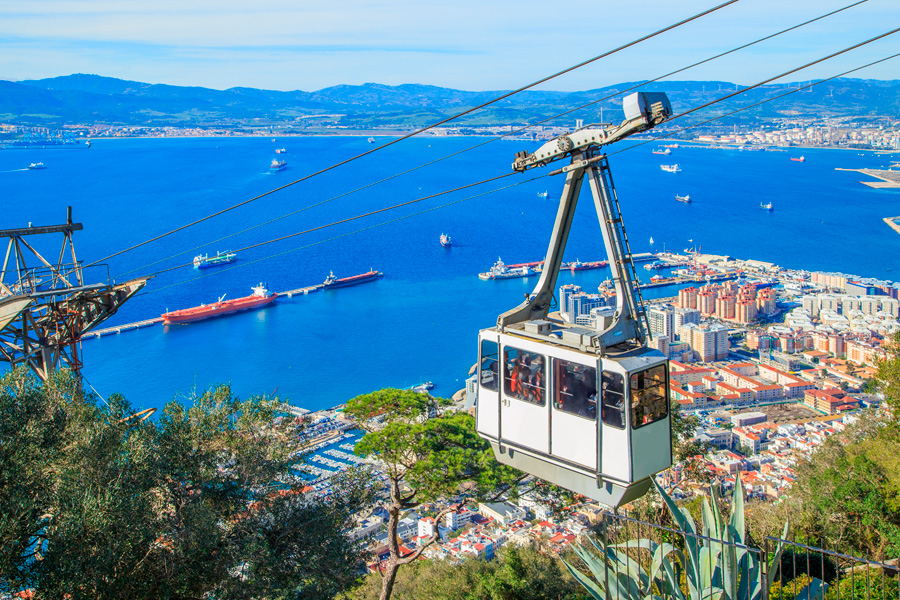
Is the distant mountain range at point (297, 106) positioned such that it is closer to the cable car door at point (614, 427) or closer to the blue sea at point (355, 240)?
the blue sea at point (355, 240)

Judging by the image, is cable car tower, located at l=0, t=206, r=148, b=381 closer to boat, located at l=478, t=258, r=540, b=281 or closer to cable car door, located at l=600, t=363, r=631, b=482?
cable car door, located at l=600, t=363, r=631, b=482

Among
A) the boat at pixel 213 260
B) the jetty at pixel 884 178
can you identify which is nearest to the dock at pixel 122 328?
the boat at pixel 213 260

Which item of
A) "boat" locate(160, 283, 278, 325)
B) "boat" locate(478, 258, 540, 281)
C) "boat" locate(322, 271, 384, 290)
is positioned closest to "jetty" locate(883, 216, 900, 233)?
"boat" locate(478, 258, 540, 281)

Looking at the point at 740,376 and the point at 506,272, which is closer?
the point at 740,376

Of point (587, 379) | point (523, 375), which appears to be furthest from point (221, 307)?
point (587, 379)

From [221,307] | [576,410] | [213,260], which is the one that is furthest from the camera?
[213,260]

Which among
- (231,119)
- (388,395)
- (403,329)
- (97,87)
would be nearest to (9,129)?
(231,119)

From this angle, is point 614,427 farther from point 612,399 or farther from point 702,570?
point 702,570
